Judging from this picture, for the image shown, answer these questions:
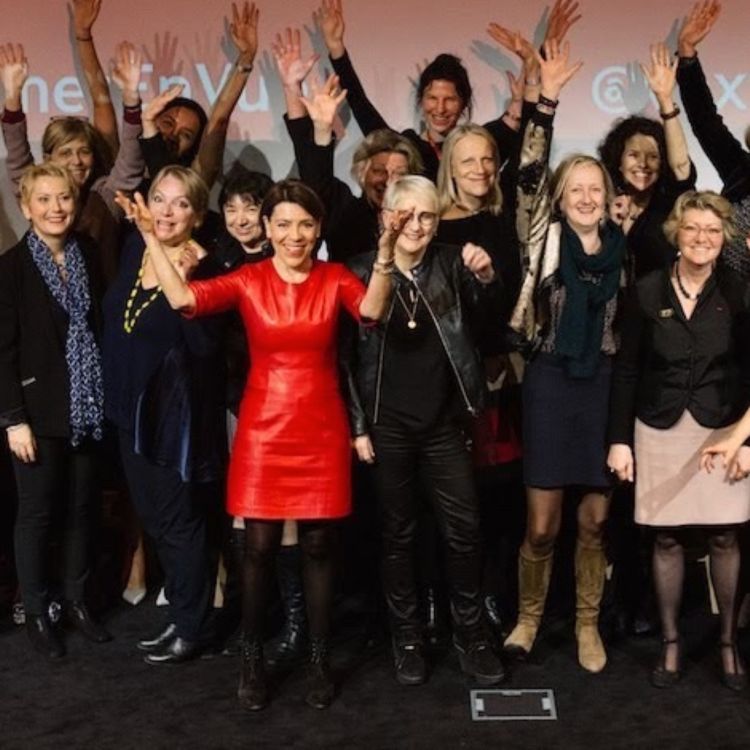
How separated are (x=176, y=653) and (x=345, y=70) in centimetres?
205

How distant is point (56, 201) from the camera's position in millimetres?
3818

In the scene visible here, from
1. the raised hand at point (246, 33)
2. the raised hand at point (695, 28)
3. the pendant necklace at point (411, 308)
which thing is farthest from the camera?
the raised hand at point (246, 33)

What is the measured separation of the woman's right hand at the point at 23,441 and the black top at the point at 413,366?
3.43ft

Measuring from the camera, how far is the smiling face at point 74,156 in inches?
164

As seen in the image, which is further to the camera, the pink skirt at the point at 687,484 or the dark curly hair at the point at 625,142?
the dark curly hair at the point at 625,142

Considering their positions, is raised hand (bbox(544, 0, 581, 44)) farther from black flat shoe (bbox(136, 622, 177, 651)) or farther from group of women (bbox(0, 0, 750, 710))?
black flat shoe (bbox(136, 622, 177, 651))

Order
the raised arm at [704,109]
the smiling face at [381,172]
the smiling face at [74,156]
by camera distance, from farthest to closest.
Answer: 1. the raised arm at [704,109]
2. the smiling face at [74,156]
3. the smiling face at [381,172]

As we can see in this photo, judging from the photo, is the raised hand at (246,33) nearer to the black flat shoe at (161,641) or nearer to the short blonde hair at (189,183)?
the short blonde hair at (189,183)

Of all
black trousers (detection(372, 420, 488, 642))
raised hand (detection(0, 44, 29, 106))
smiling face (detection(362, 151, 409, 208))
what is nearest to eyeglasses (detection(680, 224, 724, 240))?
black trousers (detection(372, 420, 488, 642))

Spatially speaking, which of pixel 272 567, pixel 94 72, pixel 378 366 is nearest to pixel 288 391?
pixel 378 366

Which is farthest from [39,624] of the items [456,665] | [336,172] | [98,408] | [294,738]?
[336,172]

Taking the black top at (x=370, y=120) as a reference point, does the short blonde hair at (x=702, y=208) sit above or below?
below

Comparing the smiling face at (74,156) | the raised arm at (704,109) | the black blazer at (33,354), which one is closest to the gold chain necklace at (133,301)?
the black blazer at (33,354)

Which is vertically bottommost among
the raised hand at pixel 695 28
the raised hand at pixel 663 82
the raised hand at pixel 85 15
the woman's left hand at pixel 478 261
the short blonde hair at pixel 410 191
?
the woman's left hand at pixel 478 261
